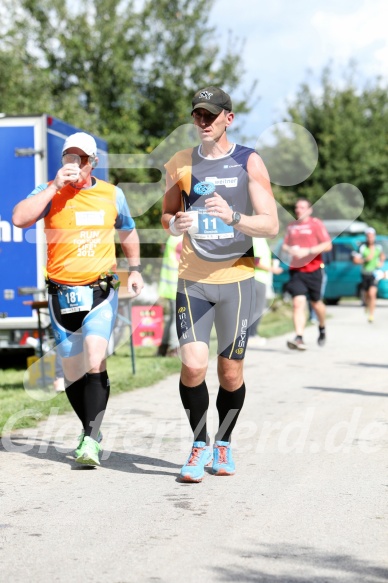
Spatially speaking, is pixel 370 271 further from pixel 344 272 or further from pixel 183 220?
pixel 183 220

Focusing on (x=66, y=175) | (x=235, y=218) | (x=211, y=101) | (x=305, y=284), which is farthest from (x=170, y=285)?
(x=235, y=218)

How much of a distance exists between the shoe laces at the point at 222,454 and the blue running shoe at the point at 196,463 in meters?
0.07

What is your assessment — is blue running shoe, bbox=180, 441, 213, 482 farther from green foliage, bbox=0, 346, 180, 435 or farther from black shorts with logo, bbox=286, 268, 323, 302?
black shorts with logo, bbox=286, 268, 323, 302

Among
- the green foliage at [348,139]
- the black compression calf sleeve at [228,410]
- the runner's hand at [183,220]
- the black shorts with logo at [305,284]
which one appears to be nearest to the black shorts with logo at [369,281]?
the black shorts with logo at [305,284]

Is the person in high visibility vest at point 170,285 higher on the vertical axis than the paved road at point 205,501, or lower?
higher

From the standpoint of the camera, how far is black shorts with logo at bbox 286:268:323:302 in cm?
1426

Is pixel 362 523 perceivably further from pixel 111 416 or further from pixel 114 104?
pixel 114 104

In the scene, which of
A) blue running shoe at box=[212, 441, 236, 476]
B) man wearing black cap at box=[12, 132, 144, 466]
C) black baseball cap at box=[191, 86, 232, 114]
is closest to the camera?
black baseball cap at box=[191, 86, 232, 114]

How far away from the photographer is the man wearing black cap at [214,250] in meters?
5.80

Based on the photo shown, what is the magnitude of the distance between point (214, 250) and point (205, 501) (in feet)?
4.54

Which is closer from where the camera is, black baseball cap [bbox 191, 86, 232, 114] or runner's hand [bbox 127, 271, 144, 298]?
black baseball cap [bbox 191, 86, 232, 114]

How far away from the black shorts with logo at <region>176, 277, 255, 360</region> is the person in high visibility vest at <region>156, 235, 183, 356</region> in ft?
20.9

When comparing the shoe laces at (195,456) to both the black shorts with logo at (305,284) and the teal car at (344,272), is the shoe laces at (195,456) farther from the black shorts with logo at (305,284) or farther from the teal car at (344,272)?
the teal car at (344,272)

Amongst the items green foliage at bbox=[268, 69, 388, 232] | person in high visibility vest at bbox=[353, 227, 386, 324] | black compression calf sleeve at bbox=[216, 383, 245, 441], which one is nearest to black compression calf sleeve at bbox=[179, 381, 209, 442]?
black compression calf sleeve at bbox=[216, 383, 245, 441]
